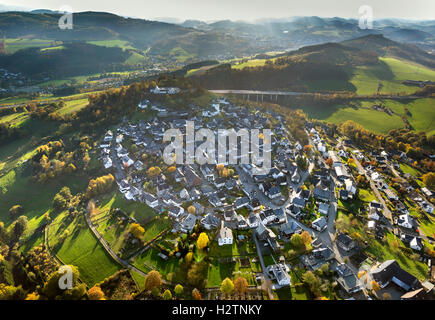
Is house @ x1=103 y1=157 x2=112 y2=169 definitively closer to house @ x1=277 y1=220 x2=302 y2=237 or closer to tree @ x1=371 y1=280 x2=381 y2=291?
house @ x1=277 y1=220 x2=302 y2=237

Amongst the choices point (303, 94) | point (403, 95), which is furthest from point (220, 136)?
point (403, 95)

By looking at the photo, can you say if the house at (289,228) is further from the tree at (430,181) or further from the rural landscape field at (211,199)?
the tree at (430,181)

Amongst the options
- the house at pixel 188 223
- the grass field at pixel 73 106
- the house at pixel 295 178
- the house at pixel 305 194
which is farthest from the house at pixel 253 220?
the grass field at pixel 73 106

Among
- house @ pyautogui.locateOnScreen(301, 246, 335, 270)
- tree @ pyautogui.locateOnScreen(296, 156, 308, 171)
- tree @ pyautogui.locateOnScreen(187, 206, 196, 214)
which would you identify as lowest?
house @ pyautogui.locateOnScreen(301, 246, 335, 270)

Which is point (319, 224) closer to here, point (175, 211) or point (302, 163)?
point (302, 163)

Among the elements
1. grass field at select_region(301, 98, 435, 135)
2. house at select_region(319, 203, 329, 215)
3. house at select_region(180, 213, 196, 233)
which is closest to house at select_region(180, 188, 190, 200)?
house at select_region(180, 213, 196, 233)

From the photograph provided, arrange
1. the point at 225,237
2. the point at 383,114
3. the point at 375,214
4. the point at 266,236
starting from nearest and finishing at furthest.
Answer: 1. the point at 225,237
2. the point at 266,236
3. the point at 375,214
4. the point at 383,114

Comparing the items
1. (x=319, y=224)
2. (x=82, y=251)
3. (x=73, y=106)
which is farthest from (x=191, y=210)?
(x=73, y=106)
